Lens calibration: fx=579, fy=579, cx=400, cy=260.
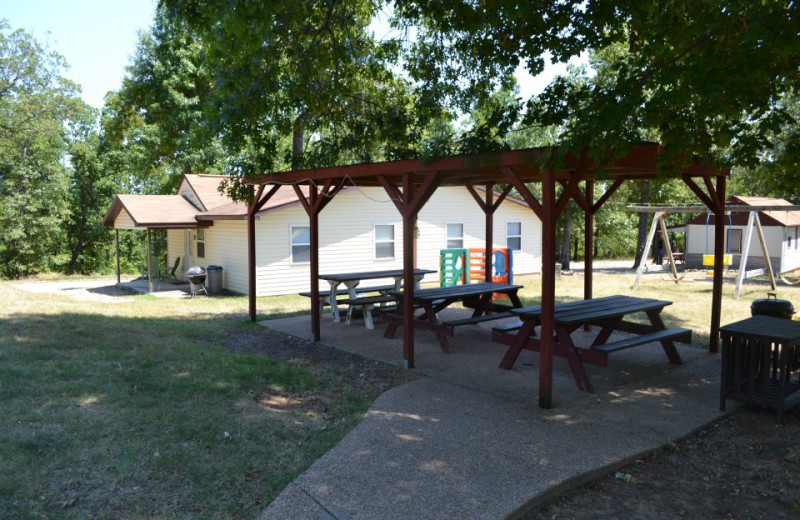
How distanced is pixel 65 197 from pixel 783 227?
102 ft

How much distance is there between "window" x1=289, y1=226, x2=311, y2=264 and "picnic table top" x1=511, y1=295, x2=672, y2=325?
1008 cm

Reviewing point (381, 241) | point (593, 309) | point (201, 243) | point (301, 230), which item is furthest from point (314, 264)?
point (201, 243)

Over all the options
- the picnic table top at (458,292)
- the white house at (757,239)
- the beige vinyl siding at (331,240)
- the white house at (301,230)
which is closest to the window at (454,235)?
the white house at (301,230)

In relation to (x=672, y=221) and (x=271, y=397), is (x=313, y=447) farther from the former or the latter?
(x=672, y=221)

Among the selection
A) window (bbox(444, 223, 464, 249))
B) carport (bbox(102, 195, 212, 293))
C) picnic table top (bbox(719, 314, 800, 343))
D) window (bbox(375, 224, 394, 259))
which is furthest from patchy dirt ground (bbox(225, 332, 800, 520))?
carport (bbox(102, 195, 212, 293))

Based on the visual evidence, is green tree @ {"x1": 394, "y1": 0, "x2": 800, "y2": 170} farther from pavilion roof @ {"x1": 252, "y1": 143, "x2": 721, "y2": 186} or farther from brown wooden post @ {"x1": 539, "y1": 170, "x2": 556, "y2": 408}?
brown wooden post @ {"x1": 539, "y1": 170, "x2": 556, "y2": 408}

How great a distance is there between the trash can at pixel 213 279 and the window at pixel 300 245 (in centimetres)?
225

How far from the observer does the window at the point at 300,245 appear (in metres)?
16.6

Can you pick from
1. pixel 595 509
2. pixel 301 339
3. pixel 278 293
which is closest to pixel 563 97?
pixel 595 509

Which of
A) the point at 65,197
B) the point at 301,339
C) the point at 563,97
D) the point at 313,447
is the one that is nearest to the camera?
the point at 313,447

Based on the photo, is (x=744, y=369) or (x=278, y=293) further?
(x=278, y=293)

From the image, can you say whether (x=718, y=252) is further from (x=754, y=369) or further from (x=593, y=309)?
(x=754, y=369)

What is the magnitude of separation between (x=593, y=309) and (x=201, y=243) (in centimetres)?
1464

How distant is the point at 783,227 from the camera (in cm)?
2238
